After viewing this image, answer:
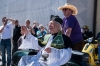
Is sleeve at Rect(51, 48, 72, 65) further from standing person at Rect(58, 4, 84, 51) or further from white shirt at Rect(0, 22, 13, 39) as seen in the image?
white shirt at Rect(0, 22, 13, 39)

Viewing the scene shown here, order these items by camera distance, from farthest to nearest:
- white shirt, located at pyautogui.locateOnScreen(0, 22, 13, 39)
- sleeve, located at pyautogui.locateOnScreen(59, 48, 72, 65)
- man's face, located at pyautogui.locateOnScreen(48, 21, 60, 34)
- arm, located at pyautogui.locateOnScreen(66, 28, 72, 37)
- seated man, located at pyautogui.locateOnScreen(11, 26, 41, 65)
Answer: white shirt, located at pyautogui.locateOnScreen(0, 22, 13, 39) < arm, located at pyautogui.locateOnScreen(66, 28, 72, 37) < seated man, located at pyautogui.locateOnScreen(11, 26, 41, 65) < man's face, located at pyautogui.locateOnScreen(48, 21, 60, 34) < sleeve, located at pyautogui.locateOnScreen(59, 48, 72, 65)

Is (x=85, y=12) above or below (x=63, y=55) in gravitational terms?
above

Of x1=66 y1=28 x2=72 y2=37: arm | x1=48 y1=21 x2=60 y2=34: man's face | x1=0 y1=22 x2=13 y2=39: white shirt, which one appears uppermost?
x1=48 y1=21 x2=60 y2=34: man's face

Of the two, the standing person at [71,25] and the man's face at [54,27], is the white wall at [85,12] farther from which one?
the man's face at [54,27]

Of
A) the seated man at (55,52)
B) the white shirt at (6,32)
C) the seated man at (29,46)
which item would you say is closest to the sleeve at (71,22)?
the seated man at (29,46)

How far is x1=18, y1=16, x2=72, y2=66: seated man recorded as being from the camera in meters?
3.77

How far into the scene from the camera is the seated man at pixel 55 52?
377 centimetres

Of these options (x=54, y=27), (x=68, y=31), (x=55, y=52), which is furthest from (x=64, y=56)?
(x=68, y=31)

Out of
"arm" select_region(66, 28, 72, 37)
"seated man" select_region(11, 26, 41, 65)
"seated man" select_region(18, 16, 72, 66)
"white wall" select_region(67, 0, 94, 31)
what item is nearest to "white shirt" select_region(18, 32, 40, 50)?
"seated man" select_region(11, 26, 41, 65)

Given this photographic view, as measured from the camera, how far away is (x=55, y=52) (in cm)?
377

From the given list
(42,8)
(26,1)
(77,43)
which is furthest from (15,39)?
(26,1)

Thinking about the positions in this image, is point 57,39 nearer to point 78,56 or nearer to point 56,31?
point 56,31

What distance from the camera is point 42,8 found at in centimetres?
1198

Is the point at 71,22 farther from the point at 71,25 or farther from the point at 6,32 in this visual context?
the point at 6,32
